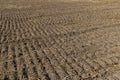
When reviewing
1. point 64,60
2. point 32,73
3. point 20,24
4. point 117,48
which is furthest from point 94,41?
point 20,24

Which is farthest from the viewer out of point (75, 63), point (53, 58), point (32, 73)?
point (53, 58)

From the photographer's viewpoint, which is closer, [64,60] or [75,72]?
[75,72]

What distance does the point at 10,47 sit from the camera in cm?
808

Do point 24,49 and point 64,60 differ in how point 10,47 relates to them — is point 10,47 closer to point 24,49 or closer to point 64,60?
point 24,49

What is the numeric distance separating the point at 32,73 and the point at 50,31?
460 centimetres

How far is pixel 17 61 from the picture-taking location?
22.0ft

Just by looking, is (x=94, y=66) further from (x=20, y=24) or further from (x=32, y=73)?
(x=20, y=24)

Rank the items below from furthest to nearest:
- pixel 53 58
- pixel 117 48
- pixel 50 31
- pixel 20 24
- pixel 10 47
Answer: pixel 20 24, pixel 50 31, pixel 10 47, pixel 117 48, pixel 53 58

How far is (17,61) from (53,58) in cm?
103

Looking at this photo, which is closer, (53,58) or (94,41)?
(53,58)

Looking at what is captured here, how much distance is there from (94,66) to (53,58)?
4.25 ft

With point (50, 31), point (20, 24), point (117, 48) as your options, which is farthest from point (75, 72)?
point (20, 24)

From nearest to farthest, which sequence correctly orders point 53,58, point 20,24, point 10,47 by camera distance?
1. point 53,58
2. point 10,47
3. point 20,24

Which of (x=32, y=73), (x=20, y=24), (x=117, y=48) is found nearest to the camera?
(x=32, y=73)
